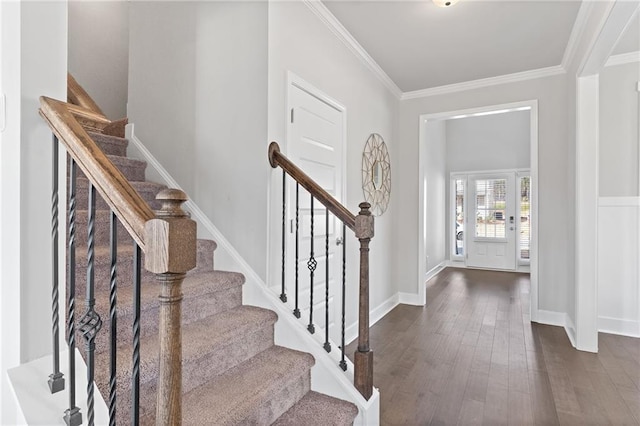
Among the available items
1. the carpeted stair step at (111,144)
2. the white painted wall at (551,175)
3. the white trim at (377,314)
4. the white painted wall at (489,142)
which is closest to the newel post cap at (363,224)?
the white trim at (377,314)

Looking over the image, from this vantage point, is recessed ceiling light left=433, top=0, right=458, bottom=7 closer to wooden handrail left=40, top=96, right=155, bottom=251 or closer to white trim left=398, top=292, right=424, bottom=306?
wooden handrail left=40, top=96, right=155, bottom=251

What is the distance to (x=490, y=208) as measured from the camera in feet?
24.5

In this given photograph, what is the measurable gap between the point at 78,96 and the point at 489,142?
7.12 m

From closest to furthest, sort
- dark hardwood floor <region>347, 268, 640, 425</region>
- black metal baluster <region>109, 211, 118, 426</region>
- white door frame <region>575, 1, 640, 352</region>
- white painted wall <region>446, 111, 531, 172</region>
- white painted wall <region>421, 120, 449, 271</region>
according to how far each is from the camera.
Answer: black metal baluster <region>109, 211, 118, 426</region> < dark hardwood floor <region>347, 268, 640, 425</region> < white door frame <region>575, 1, 640, 352</region> < white painted wall <region>421, 120, 449, 271</region> < white painted wall <region>446, 111, 531, 172</region>

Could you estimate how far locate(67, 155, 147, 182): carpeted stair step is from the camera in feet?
8.43

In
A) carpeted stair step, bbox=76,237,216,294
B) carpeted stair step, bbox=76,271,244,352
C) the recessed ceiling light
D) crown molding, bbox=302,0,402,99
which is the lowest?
carpeted stair step, bbox=76,271,244,352

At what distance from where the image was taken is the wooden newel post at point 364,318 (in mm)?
1872

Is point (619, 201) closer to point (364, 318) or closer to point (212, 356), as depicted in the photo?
point (364, 318)

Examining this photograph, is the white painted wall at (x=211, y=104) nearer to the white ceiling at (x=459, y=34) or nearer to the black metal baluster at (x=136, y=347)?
the white ceiling at (x=459, y=34)

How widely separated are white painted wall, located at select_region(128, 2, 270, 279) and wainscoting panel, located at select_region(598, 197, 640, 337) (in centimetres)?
352

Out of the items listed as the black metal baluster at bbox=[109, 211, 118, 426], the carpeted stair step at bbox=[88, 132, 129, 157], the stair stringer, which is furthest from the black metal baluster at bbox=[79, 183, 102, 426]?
the carpeted stair step at bbox=[88, 132, 129, 157]

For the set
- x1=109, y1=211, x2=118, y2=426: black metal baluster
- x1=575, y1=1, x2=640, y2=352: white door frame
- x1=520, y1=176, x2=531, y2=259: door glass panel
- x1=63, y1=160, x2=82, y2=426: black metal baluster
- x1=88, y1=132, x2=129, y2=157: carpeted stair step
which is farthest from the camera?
x1=520, y1=176, x2=531, y2=259: door glass panel

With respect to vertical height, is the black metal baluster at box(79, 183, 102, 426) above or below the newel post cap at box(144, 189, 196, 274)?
below

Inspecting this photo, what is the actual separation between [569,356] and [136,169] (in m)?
3.81
